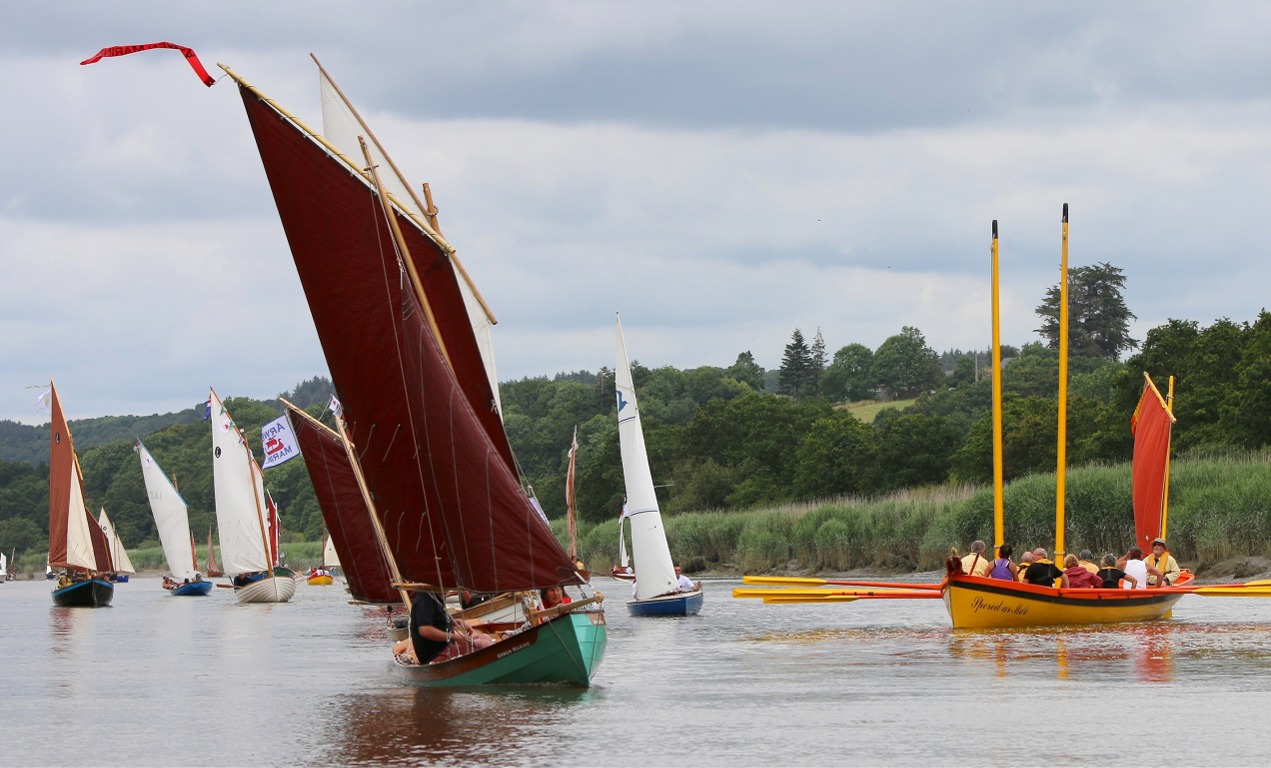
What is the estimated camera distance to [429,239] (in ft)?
93.5

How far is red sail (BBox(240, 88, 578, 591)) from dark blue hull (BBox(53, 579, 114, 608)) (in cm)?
5421

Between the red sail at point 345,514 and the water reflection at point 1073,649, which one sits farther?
the red sail at point 345,514

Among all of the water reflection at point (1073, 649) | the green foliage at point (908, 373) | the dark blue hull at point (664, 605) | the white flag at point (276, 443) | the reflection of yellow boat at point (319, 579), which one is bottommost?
the reflection of yellow boat at point (319, 579)

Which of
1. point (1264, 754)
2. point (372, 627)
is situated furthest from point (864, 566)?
point (1264, 754)

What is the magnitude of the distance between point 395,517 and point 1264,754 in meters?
14.0

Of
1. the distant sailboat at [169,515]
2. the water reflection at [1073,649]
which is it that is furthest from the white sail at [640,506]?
the distant sailboat at [169,515]

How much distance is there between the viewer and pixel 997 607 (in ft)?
118

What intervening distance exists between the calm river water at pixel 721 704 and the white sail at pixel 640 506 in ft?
18.1

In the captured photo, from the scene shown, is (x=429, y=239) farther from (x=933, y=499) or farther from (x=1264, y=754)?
(x=933, y=499)

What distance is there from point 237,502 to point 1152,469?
5023 cm

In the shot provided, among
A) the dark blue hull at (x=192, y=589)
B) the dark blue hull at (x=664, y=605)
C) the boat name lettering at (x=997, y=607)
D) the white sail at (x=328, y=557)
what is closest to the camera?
the boat name lettering at (x=997, y=607)

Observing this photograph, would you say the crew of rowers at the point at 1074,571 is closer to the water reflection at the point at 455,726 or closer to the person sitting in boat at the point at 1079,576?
the person sitting in boat at the point at 1079,576

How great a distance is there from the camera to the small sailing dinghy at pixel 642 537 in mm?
49125

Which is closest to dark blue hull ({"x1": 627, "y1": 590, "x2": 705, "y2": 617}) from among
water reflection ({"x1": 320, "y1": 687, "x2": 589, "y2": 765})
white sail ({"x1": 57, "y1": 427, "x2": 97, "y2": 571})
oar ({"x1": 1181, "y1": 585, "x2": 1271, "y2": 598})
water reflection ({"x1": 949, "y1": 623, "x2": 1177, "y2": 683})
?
water reflection ({"x1": 949, "y1": 623, "x2": 1177, "y2": 683})
